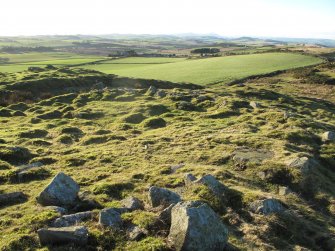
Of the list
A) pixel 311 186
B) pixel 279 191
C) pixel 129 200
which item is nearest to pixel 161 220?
pixel 129 200

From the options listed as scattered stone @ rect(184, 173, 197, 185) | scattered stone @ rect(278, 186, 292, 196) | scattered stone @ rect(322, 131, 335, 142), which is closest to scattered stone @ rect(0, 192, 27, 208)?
scattered stone @ rect(184, 173, 197, 185)

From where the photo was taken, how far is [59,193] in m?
15.5

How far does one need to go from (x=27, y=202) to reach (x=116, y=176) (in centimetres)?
517

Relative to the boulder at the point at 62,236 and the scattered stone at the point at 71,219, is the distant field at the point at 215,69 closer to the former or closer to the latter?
the scattered stone at the point at 71,219

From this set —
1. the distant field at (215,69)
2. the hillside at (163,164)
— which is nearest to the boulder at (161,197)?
the hillside at (163,164)

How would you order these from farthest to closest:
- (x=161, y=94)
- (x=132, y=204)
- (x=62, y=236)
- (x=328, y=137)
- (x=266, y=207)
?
(x=161, y=94) < (x=328, y=137) < (x=266, y=207) < (x=132, y=204) < (x=62, y=236)

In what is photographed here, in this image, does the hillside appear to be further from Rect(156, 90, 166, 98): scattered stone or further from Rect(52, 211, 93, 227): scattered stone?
Rect(52, 211, 93, 227): scattered stone

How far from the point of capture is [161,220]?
13188 mm

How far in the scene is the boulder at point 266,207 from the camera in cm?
1532

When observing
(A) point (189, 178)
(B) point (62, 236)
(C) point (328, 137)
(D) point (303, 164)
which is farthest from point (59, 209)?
(C) point (328, 137)

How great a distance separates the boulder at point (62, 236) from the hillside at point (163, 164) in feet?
0.56

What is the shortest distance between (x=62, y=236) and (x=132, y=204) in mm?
3690

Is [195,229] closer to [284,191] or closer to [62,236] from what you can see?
[62,236]

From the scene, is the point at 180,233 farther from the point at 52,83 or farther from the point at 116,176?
the point at 52,83
